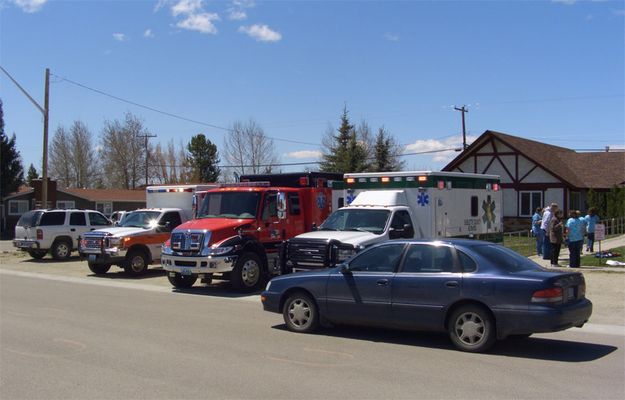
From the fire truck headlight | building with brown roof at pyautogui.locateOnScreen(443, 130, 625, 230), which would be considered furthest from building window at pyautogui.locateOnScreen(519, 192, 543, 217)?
the fire truck headlight

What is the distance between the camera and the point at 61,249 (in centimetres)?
2431

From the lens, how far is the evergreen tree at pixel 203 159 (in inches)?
2485

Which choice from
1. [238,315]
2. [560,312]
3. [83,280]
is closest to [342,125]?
[83,280]

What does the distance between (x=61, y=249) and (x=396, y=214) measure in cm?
1563

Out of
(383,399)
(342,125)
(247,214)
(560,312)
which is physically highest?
(342,125)

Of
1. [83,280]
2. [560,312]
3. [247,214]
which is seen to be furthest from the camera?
[83,280]

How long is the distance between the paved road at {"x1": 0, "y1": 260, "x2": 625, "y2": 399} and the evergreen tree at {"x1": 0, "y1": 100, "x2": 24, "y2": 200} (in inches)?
1594

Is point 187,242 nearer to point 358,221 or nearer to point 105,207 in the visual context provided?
point 358,221

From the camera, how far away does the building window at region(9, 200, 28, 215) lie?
4928 cm

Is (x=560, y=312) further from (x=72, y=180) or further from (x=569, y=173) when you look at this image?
(x=72, y=180)

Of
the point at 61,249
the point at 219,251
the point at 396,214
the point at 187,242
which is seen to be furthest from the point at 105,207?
the point at 396,214

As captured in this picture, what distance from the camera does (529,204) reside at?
37781mm

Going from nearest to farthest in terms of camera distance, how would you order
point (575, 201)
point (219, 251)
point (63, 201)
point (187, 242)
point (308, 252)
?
point (308, 252) → point (219, 251) → point (187, 242) → point (575, 201) → point (63, 201)

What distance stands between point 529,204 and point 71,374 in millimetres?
34704
